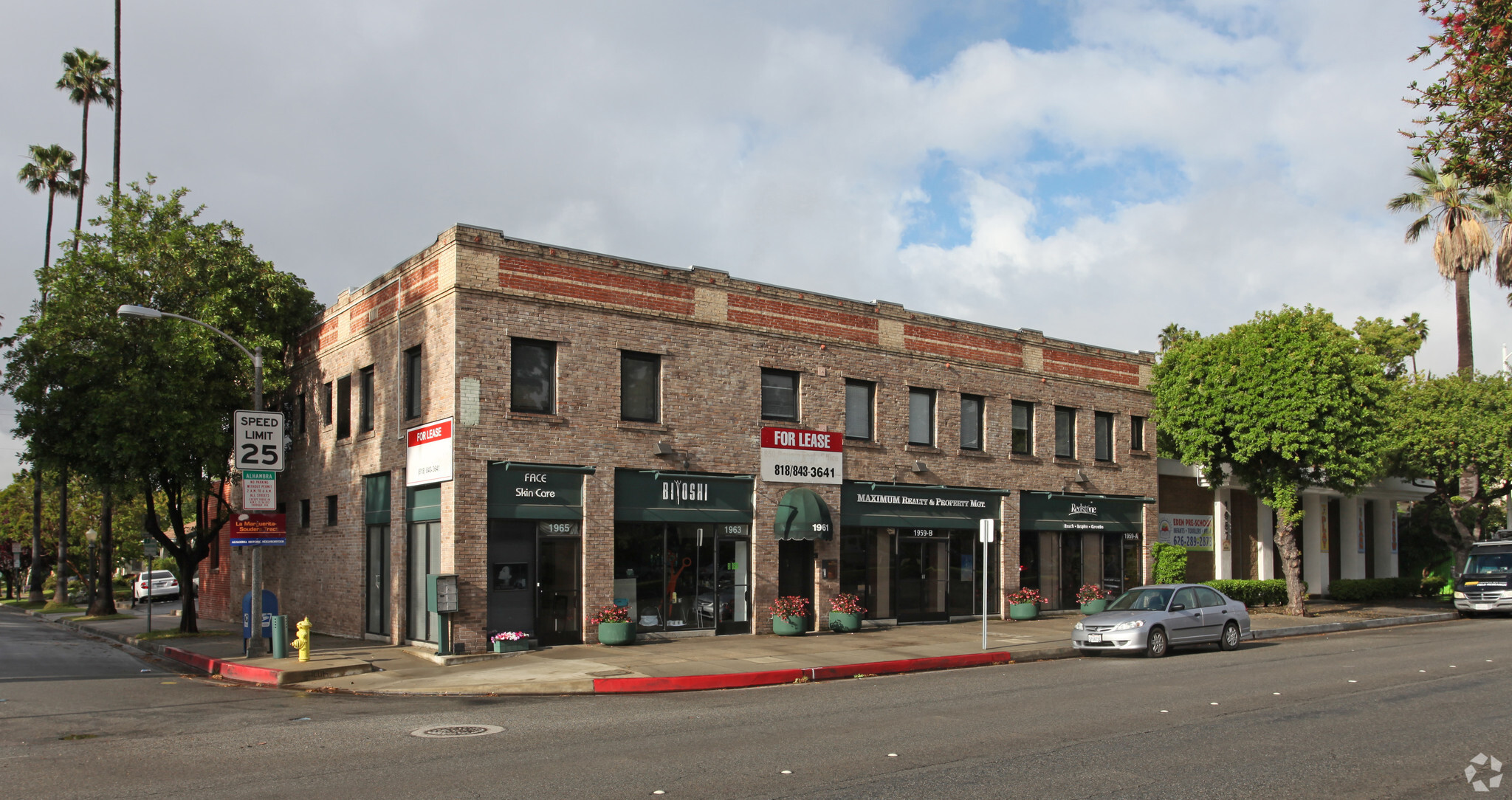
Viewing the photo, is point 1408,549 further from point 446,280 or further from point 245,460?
point 245,460

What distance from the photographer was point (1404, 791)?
324 inches

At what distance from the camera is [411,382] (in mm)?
21641

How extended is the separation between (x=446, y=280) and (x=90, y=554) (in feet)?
108

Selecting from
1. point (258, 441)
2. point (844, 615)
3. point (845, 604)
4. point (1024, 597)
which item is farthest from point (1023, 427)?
point (258, 441)

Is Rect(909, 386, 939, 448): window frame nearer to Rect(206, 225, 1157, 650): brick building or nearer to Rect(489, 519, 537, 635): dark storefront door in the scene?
Rect(206, 225, 1157, 650): brick building

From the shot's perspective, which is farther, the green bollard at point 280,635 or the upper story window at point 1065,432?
the upper story window at point 1065,432

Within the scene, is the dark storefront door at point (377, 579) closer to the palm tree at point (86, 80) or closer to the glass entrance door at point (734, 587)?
the glass entrance door at point (734, 587)

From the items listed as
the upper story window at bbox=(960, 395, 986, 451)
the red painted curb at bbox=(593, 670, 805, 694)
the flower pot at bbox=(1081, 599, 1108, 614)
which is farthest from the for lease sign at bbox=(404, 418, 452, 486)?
the flower pot at bbox=(1081, 599, 1108, 614)

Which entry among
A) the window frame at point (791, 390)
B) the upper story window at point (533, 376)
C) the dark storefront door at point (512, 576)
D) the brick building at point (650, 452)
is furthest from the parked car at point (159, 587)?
the window frame at point (791, 390)

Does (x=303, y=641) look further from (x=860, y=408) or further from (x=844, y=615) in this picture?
(x=860, y=408)

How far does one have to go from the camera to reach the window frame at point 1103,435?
101ft

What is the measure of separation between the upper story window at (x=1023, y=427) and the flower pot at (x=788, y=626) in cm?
901

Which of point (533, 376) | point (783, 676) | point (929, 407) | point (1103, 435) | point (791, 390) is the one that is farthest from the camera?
point (1103, 435)

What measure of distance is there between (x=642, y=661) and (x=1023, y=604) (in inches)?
509
